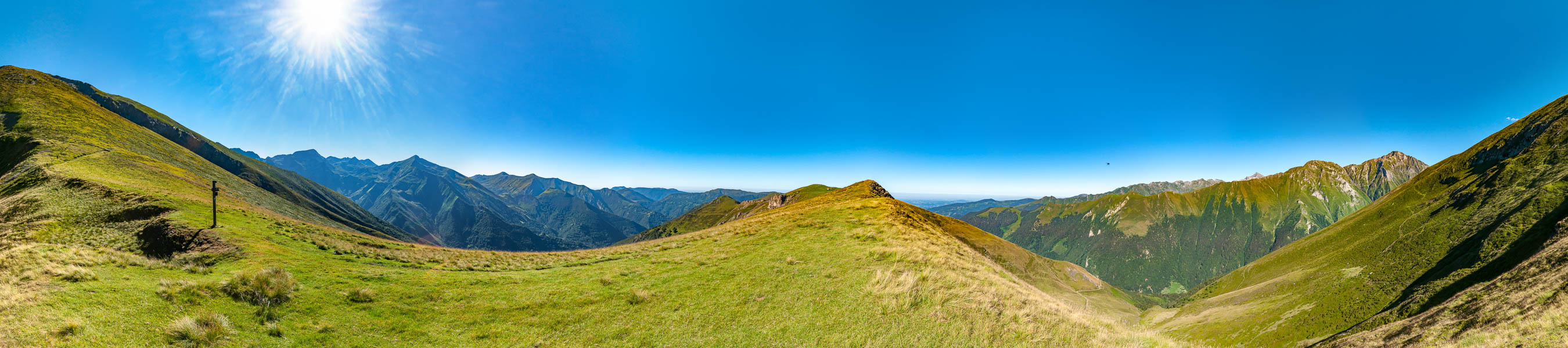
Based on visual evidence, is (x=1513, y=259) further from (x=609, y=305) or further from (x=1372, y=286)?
(x=609, y=305)

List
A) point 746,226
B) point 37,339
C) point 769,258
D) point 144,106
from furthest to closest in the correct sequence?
1. point 144,106
2. point 746,226
3. point 769,258
4. point 37,339

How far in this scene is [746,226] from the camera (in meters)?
29.8

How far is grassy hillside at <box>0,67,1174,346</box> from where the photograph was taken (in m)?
8.98

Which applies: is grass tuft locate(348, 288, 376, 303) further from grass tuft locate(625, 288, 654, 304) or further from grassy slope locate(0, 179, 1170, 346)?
grass tuft locate(625, 288, 654, 304)

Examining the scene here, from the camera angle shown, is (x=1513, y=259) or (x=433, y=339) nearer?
(x=433, y=339)

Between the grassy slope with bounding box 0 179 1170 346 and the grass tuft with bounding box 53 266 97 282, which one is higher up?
the grass tuft with bounding box 53 266 97 282

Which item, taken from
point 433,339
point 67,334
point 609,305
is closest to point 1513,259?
point 609,305

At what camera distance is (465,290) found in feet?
44.3

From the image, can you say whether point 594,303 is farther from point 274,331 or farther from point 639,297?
point 274,331

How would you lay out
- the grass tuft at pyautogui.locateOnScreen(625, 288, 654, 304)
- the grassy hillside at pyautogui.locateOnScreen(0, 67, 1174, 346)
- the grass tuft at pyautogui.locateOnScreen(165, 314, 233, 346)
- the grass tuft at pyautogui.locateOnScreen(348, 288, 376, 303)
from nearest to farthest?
the grass tuft at pyautogui.locateOnScreen(165, 314, 233, 346) < the grassy hillside at pyautogui.locateOnScreen(0, 67, 1174, 346) < the grass tuft at pyautogui.locateOnScreen(348, 288, 376, 303) < the grass tuft at pyautogui.locateOnScreen(625, 288, 654, 304)

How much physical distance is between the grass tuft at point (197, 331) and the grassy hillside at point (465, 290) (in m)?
0.03

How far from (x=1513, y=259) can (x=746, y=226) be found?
60424 mm

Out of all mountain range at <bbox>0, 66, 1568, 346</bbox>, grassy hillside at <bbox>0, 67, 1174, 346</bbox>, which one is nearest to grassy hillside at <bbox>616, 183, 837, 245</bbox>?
mountain range at <bbox>0, 66, 1568, 346</bbox>

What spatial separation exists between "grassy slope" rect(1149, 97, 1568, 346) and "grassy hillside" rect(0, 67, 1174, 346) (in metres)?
14.6
